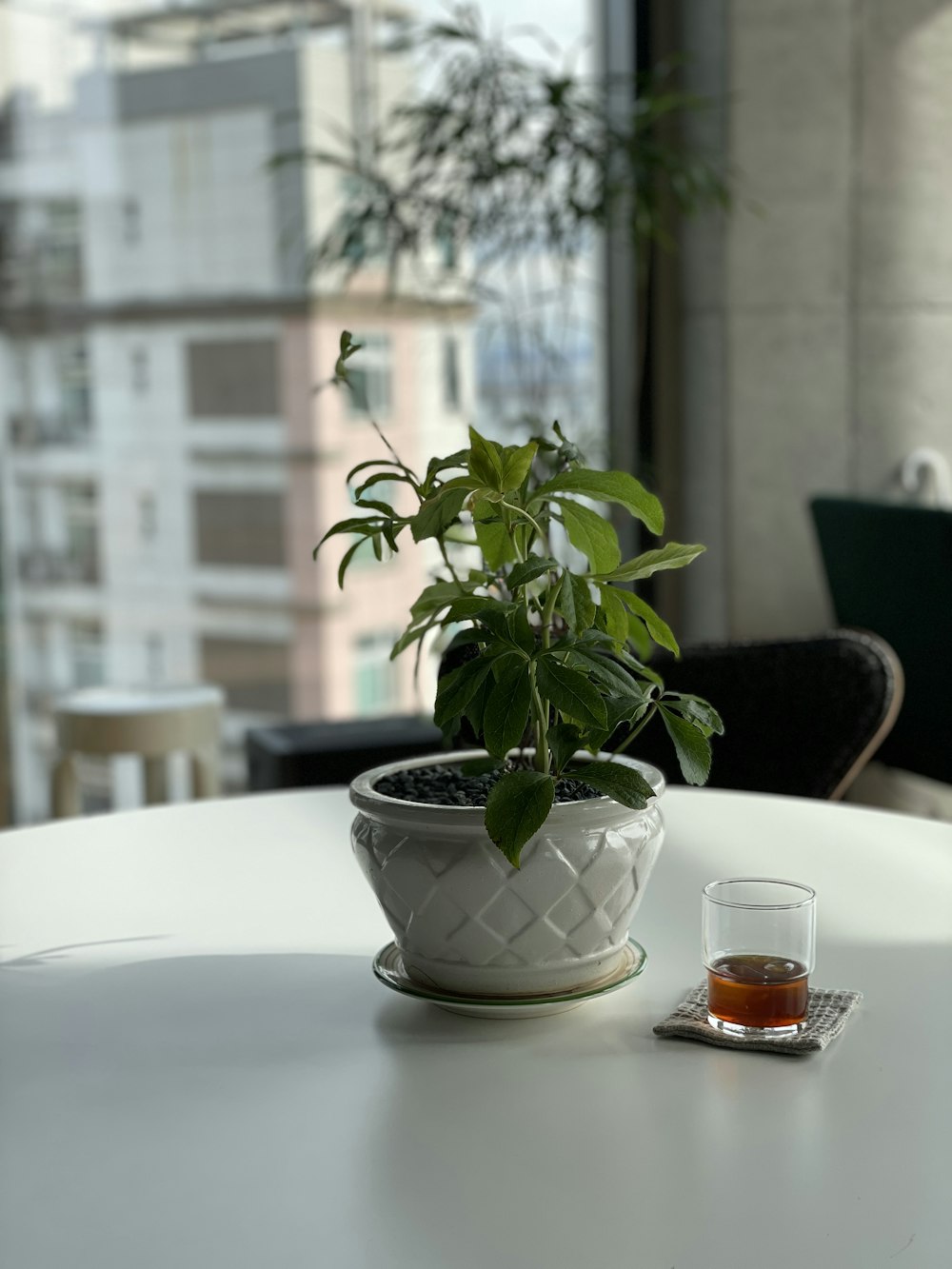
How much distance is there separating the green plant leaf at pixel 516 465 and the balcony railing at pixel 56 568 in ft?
10.6

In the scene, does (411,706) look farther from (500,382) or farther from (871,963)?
(871,963)

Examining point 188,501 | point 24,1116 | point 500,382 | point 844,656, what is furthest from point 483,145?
point 24,1116

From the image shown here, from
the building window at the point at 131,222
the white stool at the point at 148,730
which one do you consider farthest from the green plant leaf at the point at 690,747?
the building window at the point at 131,222

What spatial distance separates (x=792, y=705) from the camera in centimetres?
192

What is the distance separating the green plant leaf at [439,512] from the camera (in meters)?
0.87

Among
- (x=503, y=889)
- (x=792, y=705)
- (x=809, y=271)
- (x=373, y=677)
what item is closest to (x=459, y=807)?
(x=503, y=889)

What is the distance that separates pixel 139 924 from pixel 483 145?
104 inches

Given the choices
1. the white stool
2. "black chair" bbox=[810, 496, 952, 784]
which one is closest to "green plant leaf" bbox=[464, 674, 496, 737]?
the white stool

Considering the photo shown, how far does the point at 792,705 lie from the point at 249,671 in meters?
2.41

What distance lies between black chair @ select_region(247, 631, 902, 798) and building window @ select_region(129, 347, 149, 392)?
2349 millimetres

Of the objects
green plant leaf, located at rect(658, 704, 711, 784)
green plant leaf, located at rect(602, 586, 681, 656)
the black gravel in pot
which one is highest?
green plant leaf, located at rect(602, 586, 681, 656)

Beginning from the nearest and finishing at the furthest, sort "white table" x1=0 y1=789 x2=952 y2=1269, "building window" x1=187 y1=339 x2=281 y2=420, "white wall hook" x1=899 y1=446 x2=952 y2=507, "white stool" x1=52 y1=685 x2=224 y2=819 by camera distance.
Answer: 1. "white table" x1=0 y1=789 x2=952 y2=1269
2. "white stool" x1=52 y1=685 x2=224 y2=819
3. "white wall hook" x1=899 y1=446 x2=952 y2=507
4. "building window" x1=187 y1=339 x2=281 y2=420

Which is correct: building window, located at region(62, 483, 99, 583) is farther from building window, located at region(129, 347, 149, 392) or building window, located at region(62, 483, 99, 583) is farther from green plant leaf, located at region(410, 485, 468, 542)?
green plant leaf, located at region(410, 485, 468, 542)

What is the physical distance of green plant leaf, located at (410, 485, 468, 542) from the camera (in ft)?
2.85
